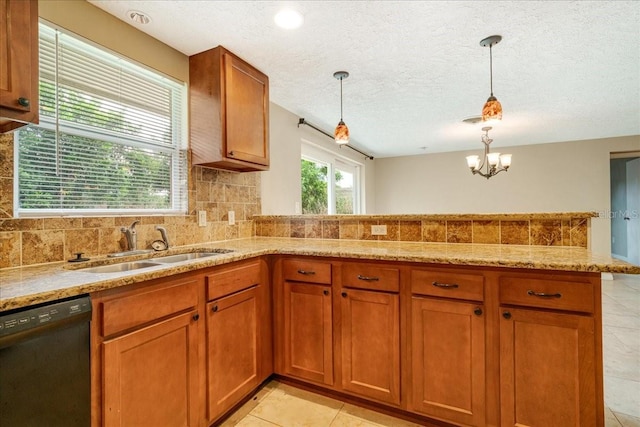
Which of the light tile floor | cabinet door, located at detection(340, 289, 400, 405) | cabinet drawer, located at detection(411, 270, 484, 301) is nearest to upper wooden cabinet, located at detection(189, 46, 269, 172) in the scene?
cabinet door, located at detection(340, 289, 400, 405)

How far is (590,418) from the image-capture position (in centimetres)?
135

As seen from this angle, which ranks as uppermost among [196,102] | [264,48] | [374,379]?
[264,48]

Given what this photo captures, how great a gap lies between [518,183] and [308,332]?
5.38 m

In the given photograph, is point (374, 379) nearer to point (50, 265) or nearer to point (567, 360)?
point (567, 360)

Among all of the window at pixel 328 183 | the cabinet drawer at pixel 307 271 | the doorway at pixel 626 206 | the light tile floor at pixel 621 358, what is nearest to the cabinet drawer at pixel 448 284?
the cabinet drawer at pixel 307 271

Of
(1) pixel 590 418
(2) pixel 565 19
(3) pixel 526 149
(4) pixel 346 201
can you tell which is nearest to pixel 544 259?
(1) pixel 590 418

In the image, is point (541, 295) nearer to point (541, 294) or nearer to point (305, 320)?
point (541, 294)

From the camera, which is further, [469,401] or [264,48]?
[264,48]

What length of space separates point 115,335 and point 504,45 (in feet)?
9.51

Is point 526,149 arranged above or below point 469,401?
above

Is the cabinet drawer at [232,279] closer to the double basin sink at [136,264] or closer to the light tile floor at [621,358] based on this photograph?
the double basin sink at [136,264]

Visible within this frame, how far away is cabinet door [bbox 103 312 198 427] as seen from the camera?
1212 mm

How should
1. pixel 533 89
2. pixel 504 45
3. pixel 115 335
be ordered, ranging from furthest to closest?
pixel 533 89 < pixel 504 45 < pixel 115 335

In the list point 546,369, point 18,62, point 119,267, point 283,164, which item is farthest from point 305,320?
point 283,164
